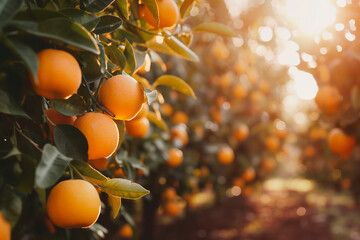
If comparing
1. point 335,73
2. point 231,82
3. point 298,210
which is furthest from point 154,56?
point 298,210

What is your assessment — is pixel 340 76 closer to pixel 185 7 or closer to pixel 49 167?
pixel 185 7

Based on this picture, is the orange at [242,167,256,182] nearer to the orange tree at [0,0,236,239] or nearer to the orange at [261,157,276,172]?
the orange at [261,157,276,172]

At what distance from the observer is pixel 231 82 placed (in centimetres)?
372

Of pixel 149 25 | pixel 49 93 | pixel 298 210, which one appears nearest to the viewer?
pixel 49 93

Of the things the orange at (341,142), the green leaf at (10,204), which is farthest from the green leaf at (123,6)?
the orange at (341,142)

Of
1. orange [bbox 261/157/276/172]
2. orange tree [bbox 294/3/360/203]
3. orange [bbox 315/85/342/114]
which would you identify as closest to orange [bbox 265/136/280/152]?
orange [bbox 261/157/276/172]

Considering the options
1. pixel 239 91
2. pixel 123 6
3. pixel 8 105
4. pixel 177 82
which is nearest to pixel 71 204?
pixel 8 105

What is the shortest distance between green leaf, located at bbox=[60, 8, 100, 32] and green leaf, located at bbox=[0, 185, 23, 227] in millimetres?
322

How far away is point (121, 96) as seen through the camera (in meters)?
0.68

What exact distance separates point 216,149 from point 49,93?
105 inches

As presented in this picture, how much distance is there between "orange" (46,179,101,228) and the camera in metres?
0.58

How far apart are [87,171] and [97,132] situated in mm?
76

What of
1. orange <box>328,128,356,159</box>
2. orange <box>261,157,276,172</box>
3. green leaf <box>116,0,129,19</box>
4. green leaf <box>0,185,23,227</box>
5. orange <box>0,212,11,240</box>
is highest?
orange <box>261,157,276,172</box>

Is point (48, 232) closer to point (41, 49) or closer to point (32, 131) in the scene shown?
point (32, 131)
